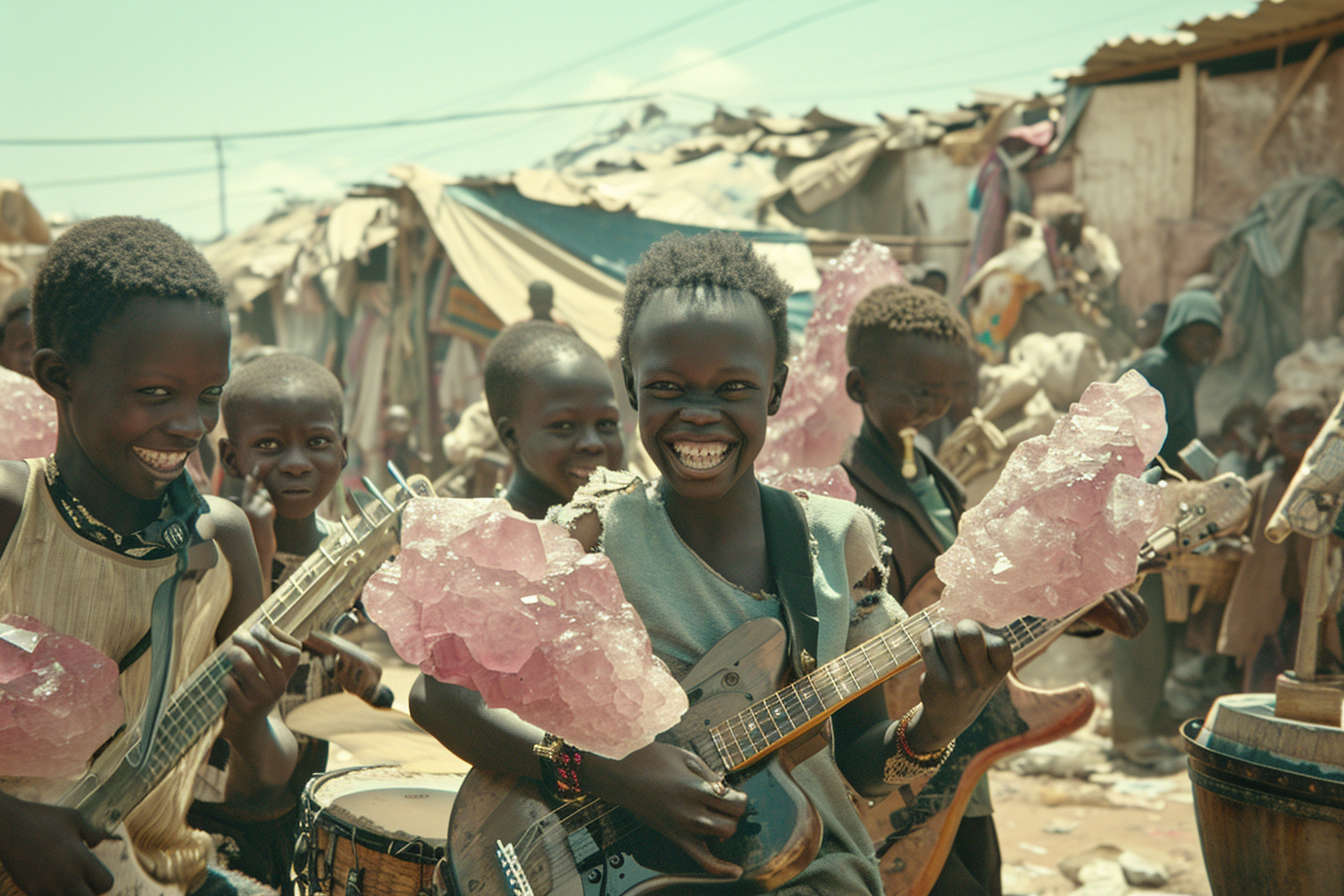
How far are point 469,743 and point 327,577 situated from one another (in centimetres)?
51

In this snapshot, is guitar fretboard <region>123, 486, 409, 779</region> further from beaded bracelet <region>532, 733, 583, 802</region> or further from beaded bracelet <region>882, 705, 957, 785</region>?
beaded bracelet <region>882, 705, 957, 785</region>

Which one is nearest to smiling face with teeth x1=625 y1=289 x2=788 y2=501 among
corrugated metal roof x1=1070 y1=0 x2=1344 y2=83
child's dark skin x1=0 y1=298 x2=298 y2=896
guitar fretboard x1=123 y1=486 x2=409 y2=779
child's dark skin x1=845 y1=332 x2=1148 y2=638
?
guitar fretboard x1=123 y1=486 x2=409 y2=779

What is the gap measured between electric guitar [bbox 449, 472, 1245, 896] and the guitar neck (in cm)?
51

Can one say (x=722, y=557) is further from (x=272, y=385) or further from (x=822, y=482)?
(x=272, y=385)

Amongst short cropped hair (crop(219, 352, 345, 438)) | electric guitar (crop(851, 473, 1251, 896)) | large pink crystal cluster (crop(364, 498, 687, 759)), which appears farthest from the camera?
short cropped hair (crop(219, 352, 345, 438))

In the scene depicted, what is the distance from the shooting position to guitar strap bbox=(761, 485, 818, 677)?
6.40ft

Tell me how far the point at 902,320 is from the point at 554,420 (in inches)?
42.4

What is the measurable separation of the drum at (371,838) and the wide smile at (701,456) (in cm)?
81

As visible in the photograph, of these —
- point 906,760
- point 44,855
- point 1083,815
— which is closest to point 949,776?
point 906,760

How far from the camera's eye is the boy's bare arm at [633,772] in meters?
1.74

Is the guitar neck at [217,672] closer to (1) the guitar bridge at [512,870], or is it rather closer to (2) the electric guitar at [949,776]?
(1) the guitar bridge at [512,870]

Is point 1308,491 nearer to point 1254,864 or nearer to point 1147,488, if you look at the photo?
point 1254,864

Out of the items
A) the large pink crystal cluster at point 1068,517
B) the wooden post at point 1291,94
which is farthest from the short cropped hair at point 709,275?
the wooden post at point 1291,94

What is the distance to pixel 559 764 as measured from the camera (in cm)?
183
